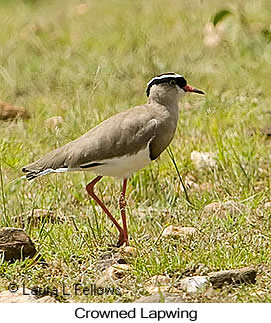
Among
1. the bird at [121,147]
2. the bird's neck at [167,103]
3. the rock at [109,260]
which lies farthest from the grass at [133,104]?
the bird's neck at [167,103]

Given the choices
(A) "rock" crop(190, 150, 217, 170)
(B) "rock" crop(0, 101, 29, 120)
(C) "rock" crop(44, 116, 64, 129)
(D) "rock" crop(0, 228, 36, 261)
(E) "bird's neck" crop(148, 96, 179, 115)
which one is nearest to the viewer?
(D) "rock" crop(0, 228, 36, 261)

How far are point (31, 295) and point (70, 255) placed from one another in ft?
1.36

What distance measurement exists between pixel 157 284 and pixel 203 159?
1.76 metres

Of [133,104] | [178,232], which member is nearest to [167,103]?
[178,232]

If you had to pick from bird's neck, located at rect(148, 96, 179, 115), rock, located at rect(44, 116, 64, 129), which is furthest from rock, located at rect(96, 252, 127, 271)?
rock, located at rect(44, 116, 64, 129)

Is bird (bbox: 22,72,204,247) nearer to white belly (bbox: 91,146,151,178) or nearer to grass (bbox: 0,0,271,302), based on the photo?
white belly (bbox: 91,146,151,178)

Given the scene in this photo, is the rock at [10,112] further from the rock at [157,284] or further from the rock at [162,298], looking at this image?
the rock at [162,298]

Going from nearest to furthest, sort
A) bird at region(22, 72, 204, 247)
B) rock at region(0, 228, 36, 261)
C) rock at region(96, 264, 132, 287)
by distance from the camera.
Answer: rock at region(96, 264, 132, 287) → rock at region(0, 228, 36, 261) → bird at region(22, 72, 204, 247)

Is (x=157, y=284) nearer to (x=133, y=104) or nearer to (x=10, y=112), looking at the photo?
(x=133, y=104)

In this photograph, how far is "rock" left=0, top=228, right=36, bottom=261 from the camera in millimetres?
4582

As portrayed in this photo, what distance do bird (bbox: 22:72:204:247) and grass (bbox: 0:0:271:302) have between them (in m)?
0.35

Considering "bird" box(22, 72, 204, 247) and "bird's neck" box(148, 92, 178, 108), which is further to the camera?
"bird's neck" box(148, 92, 178, 108)

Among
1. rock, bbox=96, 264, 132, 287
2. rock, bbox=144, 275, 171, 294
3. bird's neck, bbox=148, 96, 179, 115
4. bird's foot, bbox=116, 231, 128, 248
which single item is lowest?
rock, bbox=144, 275, 171, 294
